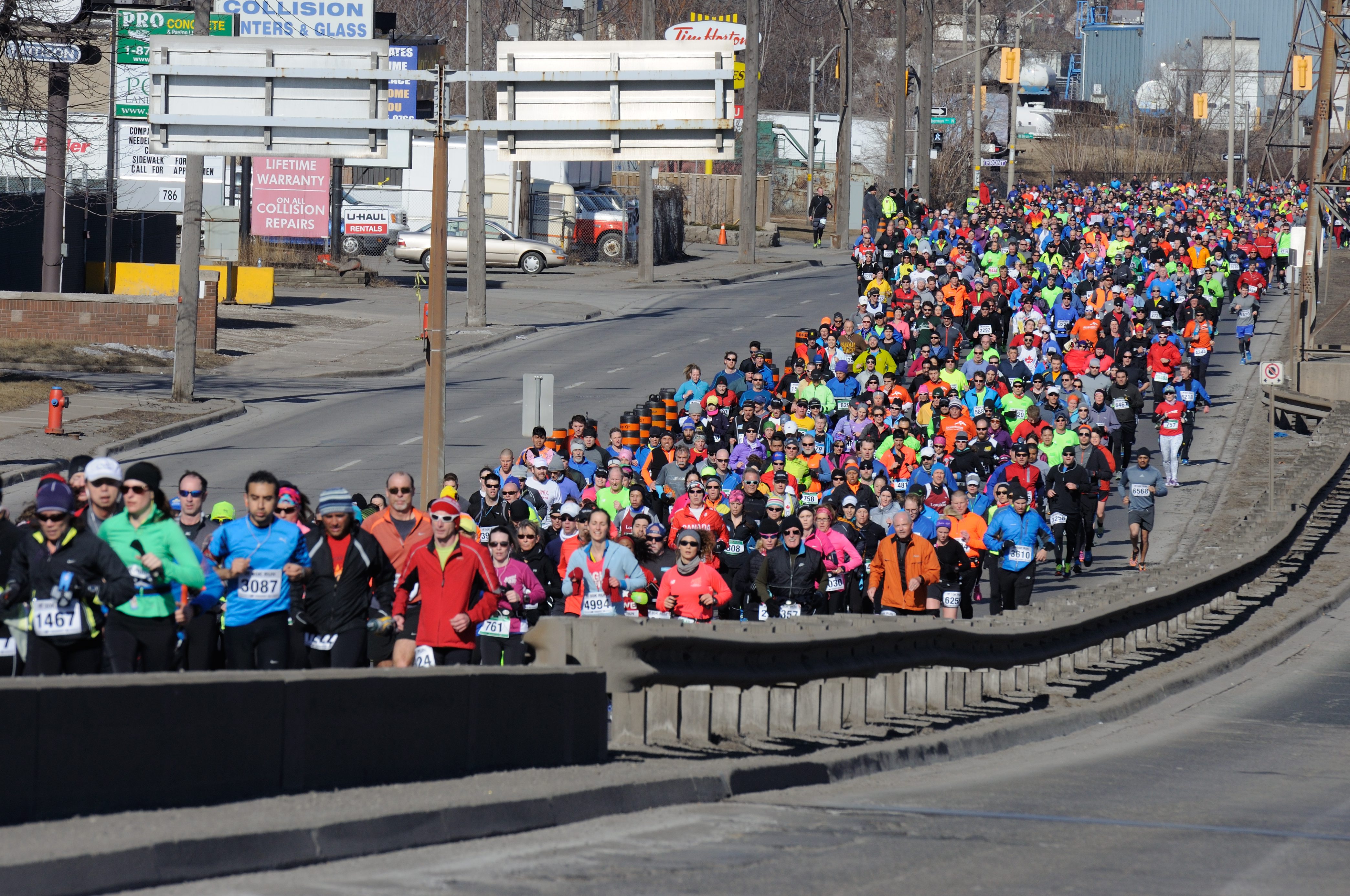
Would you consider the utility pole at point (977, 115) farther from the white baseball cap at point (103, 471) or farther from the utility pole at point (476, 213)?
the white baseball cap at point (103, 471)

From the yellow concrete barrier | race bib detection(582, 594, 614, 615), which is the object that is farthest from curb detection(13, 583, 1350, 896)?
the yellow concrete barrier

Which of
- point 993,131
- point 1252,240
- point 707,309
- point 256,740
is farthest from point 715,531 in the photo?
point 993,131

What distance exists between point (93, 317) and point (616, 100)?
18934mm

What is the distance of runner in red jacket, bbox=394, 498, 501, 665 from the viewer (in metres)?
10.6

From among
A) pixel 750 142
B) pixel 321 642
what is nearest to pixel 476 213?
pixel 750 142

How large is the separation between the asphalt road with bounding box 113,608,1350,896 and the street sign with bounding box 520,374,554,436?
10.0 m

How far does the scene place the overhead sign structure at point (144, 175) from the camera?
4656 centimetres

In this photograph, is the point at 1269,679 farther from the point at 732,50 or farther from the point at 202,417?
the point at 202,417

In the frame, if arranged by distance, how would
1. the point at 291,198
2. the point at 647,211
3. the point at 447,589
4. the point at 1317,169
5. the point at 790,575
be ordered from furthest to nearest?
the point at 647,211 < the point at 291,198 < the point at 1317,169 < the point at 790,575 < the point at 447,589

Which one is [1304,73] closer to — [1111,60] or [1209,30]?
[1209,30]

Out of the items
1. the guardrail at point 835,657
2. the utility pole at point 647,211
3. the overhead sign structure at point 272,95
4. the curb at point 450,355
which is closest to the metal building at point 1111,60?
the utility pole at point 647,211

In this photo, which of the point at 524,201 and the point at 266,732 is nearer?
the point at 266,732

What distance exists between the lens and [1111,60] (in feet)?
466

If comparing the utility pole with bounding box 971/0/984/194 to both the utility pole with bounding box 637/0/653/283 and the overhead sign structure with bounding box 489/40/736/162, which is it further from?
the overhead sign structure with bounding box 489/40/736/162
